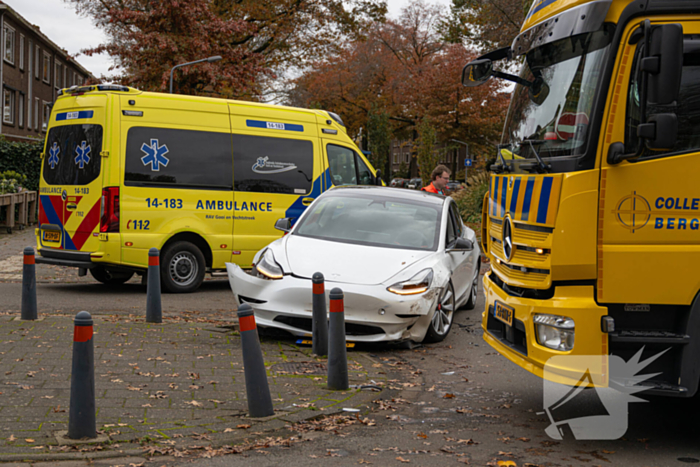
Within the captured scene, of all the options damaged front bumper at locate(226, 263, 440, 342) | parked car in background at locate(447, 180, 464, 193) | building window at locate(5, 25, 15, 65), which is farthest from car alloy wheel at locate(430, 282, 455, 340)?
building window at locate(5, 25, 15, 65)

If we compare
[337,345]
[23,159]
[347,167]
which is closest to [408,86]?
[23,159]

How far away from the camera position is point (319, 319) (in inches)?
272

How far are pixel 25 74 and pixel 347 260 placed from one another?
36962 millimetres

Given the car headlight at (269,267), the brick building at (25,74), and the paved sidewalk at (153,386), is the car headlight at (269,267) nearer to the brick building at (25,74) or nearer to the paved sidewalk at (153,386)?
the paved sidewalk at (153,386)

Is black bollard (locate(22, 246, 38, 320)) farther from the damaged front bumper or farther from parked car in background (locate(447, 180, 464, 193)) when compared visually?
A: parked car in background (locate(447, 180, 464, 193))

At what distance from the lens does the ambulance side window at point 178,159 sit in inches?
416

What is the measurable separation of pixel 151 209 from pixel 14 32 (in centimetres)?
3097

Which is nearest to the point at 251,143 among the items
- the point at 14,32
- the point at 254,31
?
the point at 254,31

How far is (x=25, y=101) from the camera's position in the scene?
3944 centimetres

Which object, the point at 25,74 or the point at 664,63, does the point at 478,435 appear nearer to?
the point at 664,63

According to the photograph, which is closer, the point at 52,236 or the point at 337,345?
the point at 337,345

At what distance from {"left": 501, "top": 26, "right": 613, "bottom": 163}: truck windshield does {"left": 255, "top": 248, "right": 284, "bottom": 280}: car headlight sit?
3.00 m

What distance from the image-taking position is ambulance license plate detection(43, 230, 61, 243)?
10766mm

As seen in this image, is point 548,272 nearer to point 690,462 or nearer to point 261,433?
point 690,462
